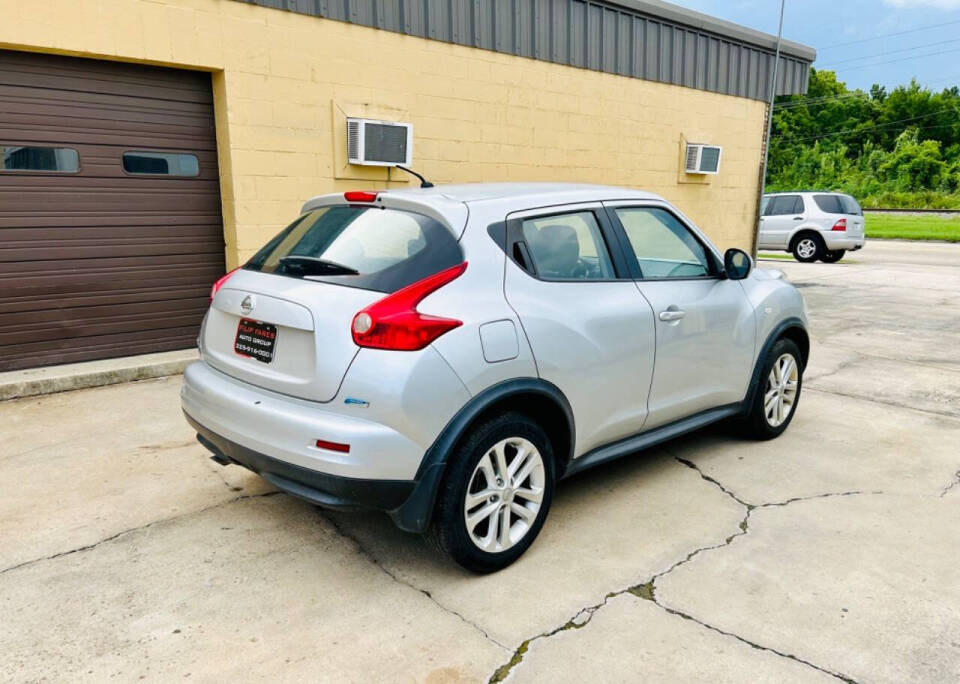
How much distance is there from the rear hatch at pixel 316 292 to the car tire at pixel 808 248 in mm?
17251

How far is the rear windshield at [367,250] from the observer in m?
2.87

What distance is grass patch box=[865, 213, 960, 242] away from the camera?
24.8 metres

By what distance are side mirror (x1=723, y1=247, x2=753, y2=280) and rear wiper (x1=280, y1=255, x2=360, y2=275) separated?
7.59 ft

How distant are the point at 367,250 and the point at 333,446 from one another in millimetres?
881

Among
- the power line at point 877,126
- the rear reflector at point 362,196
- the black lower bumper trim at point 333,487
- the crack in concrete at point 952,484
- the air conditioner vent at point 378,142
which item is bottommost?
the crack in concrete at point 952,484

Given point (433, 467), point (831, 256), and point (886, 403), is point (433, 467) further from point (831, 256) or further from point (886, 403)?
point (831, 256)

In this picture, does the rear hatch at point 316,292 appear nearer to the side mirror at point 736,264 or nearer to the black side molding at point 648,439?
the black side molding at point 648,439

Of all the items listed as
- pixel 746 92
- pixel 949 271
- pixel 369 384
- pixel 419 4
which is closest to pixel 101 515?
pixel 369 384

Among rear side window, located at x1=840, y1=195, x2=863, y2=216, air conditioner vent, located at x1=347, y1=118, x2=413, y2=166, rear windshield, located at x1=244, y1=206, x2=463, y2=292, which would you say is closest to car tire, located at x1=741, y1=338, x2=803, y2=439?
rear windshield, located at x1=244, y1=206, x2=463, y2=292

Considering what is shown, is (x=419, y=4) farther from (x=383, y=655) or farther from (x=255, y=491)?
(x=383, y=655)

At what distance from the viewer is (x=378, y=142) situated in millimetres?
7102

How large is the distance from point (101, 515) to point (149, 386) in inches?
99.8

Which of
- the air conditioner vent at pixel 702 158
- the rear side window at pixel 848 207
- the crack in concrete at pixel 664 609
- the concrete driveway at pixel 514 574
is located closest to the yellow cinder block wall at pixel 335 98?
the air conditioner vent at pixel 702 158

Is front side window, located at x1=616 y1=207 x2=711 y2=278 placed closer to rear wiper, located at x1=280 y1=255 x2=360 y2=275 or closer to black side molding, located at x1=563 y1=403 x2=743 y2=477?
black side molding, located at x1=563 y1=403 x2=743 y2=477
